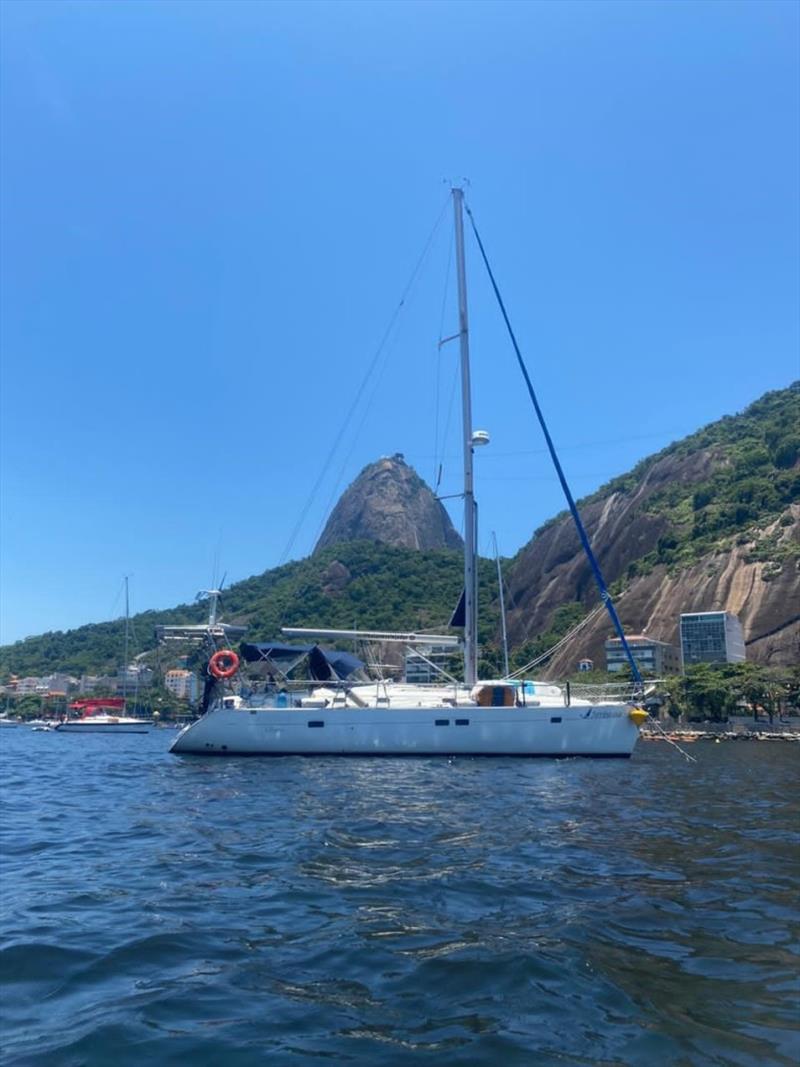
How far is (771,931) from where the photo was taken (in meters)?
6.43

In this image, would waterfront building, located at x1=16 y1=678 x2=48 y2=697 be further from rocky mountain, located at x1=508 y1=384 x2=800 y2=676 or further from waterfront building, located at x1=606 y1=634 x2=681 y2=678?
waterfront building, located at x1=606 y1=634 x2=681 y2=678

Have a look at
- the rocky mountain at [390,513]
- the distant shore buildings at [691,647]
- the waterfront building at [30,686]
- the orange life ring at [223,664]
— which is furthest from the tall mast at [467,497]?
the rocky mountain at [390,513]

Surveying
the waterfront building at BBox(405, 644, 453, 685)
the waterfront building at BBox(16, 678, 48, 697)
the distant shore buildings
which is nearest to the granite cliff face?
the distant shore buildings

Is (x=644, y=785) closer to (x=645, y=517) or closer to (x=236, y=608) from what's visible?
(x=645, y=517)

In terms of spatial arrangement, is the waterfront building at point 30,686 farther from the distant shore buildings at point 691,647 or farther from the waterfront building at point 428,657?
the waterfront building at point 428,657

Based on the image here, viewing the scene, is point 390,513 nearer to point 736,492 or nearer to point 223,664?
point 736,492

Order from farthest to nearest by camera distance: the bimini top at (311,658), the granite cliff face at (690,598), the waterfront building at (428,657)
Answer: the granite cliff face at (690,598) → the waterfront building at (428,657) → the bimini top at (311,658)

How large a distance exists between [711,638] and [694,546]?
622 inches

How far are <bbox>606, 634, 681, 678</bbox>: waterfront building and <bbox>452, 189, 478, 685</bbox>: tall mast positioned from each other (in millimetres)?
53921

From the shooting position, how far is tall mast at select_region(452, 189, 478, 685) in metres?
28.0

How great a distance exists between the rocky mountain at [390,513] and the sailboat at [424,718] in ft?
451

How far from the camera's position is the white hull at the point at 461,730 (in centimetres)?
2575

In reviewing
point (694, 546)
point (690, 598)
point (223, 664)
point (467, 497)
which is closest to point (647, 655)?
point (690, 598)

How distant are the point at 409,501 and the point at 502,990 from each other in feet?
583
